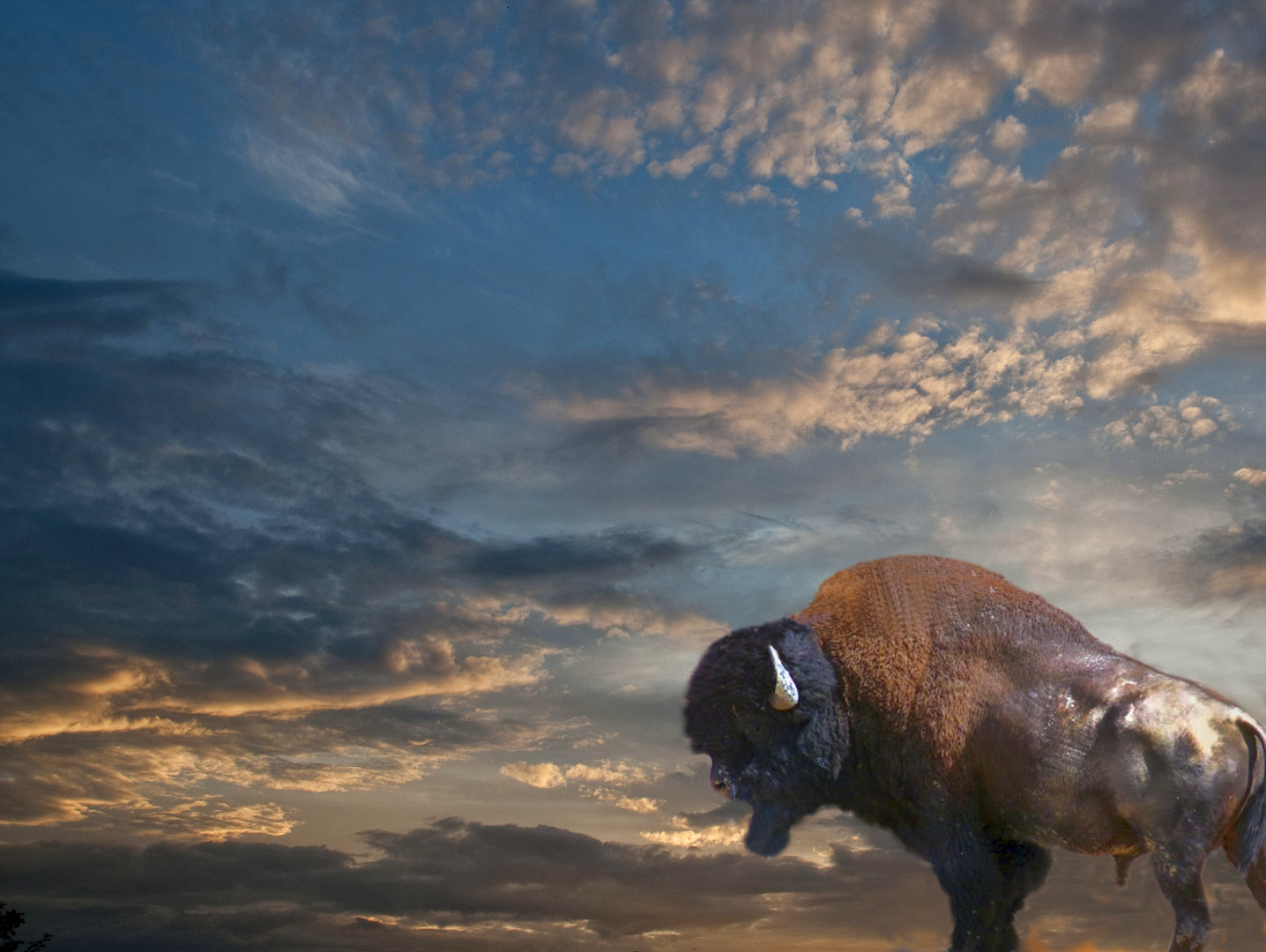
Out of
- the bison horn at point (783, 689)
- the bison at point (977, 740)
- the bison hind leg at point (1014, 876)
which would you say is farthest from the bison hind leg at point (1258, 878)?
the bison horn at point (783, 689)

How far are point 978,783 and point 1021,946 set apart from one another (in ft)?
5.64

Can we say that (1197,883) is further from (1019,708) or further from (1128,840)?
(1019,708)

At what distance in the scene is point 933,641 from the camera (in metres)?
9.66

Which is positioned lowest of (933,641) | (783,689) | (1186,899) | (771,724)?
(1186,899)

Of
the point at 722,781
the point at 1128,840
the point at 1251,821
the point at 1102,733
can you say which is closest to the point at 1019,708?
the point at 1102,733

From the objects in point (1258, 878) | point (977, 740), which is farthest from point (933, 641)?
point (1258, 878)

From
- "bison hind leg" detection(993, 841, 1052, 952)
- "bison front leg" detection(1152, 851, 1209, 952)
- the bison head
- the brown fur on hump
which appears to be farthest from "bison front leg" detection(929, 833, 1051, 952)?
"bison front leg" detection(1152, 851, 1209, 952)

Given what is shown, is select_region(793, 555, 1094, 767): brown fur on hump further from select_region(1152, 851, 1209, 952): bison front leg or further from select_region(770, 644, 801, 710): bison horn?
select_region(1152, 851, 1209, 952): bison front leg

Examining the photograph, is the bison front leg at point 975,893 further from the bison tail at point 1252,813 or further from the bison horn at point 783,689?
the bison tail at point 1252,813

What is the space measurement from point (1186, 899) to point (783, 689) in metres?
3.70

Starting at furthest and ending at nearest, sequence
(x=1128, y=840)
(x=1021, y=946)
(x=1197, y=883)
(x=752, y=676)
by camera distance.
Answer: (x=752, y=676)
(x=1021, y=946)
(x=1128, y=840)
(x=1197, y=883)

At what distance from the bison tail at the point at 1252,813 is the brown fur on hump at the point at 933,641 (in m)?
1.62

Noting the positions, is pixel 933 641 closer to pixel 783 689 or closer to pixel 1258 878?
pixel 783 689

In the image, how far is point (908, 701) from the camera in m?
9.52
